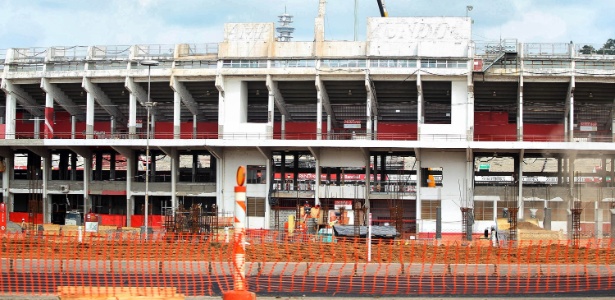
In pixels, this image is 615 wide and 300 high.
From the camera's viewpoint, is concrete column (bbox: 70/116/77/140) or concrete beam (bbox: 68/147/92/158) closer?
concrete beam (bbox: 68/147/92/158)

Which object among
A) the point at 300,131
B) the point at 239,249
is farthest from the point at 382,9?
the point at 239,249

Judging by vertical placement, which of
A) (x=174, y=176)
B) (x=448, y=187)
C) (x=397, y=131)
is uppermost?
(x=397, y=131)

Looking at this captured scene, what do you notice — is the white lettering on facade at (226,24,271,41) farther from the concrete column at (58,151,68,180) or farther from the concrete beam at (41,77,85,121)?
the concrete column at (58,151,68,180)

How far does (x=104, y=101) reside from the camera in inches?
2485

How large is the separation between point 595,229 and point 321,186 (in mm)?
19199

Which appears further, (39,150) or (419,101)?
(39,150)

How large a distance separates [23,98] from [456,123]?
34779mm

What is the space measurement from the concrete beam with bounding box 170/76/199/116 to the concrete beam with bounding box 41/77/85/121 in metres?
10.4

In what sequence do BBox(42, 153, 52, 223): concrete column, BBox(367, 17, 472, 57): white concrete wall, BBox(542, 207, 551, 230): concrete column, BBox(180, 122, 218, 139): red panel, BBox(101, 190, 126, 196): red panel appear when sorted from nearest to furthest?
1. BBox(542, 207, 551, 230): concrete column
2. BBox(367, 17, 472, 57): white concrete wall
3. BBox(101, 190, 126, 196): red panel
4. BBox(180, 122, 218, 139): red panel
5. BBox(42, 153, 52, 223): concrete column

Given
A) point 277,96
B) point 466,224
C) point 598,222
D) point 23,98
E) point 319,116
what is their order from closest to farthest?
1. point 466,224
2. point 598,222
3. point 319,116
4. point 277,96
5. point 23,98

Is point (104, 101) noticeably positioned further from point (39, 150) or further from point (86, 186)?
point (86, 186)

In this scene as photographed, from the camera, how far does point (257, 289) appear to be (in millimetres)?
23719

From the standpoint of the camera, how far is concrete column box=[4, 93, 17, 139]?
62.3m

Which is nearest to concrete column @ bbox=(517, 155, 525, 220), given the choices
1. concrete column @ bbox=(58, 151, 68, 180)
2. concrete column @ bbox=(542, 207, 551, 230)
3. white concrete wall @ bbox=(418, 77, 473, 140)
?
concrete column @ bbox=(542, 207, 551, 230)
